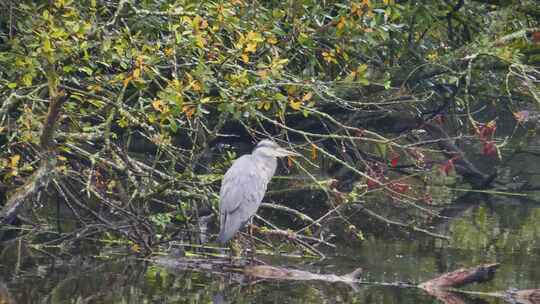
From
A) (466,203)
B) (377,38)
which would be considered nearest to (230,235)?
(377,38)

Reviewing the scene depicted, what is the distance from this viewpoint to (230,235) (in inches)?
326

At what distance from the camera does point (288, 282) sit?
26.0 feet

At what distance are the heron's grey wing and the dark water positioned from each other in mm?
392

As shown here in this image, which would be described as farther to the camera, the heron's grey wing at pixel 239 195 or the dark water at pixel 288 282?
the heron's grey wing at pixel 239 195

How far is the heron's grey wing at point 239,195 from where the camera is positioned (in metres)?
8.34

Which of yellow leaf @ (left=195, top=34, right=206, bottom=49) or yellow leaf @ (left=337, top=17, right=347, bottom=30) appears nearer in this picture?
yellow leaf @ (left=195, top=34, right=206, bottom=49)

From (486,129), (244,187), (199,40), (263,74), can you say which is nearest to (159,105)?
(199,40)

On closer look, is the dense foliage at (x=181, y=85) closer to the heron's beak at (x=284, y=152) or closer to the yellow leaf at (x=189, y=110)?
the yellow leaf at (x=189, y=110)

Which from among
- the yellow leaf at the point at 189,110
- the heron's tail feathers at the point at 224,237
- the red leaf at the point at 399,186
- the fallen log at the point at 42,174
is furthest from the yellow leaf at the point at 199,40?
the red leaf at the point at 399,186

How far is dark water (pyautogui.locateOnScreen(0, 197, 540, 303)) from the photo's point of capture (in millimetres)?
7267

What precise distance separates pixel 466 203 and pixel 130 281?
7938mm

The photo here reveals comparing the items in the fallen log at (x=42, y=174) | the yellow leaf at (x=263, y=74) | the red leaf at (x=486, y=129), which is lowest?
the fallen log at (x=42, y=174)

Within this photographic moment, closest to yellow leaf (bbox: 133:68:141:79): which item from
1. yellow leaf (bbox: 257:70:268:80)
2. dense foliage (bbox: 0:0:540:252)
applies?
dense foliage (bbox: 0:0:540:252)

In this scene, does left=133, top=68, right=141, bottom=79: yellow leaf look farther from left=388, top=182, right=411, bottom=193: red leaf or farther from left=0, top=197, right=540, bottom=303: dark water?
left=388, top=182, right=411, bottom=193: red leaf
